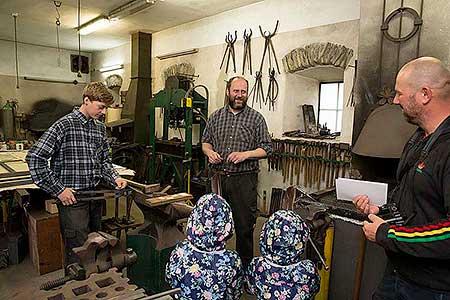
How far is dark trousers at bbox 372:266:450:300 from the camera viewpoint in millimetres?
1118

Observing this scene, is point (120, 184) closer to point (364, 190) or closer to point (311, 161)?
point (364, 190)

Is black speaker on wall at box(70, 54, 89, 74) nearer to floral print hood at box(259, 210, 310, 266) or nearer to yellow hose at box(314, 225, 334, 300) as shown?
yellow hose at box(314, 225, 334, 300)

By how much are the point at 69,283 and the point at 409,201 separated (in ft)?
3.89

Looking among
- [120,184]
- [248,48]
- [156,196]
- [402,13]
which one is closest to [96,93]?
[120,184]

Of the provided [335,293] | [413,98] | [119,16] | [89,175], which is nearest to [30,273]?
[89,175]

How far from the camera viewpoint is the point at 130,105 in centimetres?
576

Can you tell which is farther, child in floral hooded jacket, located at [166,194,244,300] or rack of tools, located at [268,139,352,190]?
rack of tools, located at [268,139,352,190]

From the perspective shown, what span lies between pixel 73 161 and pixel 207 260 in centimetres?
120

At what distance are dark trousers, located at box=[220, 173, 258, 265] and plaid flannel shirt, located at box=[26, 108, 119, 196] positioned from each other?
34.9 inches

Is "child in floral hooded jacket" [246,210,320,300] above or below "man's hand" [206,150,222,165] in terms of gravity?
below

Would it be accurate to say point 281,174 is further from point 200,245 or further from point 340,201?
Answer: point 200,245

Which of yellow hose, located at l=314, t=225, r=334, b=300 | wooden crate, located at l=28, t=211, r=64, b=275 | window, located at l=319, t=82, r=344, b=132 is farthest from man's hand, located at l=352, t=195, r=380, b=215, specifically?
window, located at l=319, t=82, r=344, b=132

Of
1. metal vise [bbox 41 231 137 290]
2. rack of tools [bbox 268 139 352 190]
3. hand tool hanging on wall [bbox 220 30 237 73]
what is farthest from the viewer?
hand tool hanging on wall [bbox 220 30 237 73]

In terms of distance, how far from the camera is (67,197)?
196 cm
